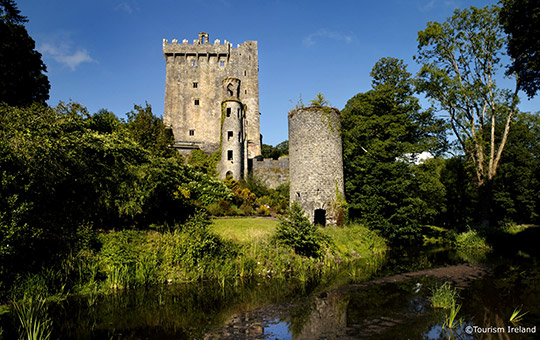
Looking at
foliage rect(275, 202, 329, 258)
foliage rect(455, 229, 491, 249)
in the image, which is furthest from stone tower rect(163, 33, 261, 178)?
foliage rect(275, 202, 329, 258)

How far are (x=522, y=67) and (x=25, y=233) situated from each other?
23.0 meters

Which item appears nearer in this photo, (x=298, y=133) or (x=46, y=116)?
(x=46, y=116)

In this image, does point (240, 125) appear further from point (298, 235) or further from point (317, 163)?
point (298, 235)

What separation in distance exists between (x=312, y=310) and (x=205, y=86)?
4153 centimetres

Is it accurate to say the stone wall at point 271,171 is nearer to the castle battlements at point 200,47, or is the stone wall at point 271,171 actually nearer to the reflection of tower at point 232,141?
the reflection of tower at point 232,141

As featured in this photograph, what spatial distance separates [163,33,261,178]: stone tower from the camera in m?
44.1

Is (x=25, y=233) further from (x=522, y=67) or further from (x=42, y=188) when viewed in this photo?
(x=522, y=67)

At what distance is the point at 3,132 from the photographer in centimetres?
838

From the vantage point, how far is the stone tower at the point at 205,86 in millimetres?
44062

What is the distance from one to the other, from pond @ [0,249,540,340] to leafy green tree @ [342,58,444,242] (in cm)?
705

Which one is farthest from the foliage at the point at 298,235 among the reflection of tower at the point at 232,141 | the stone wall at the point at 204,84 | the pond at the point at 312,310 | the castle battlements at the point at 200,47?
the castle battlements at the point at 200,47

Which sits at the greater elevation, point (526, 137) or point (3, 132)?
point (526, 137)

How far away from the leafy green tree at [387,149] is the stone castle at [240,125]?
192 centimetres

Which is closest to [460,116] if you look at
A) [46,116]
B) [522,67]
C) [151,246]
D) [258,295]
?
[522,67]
